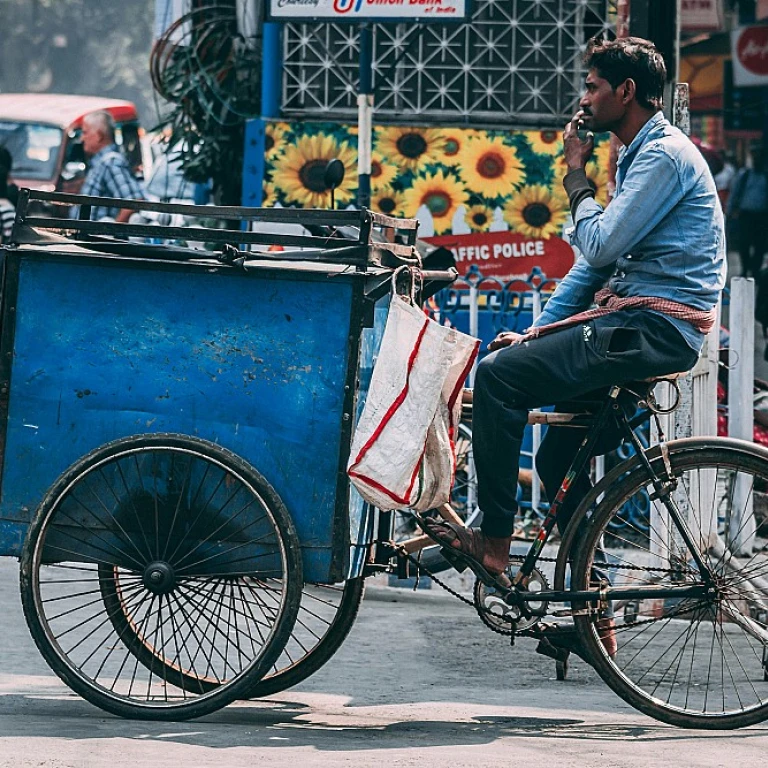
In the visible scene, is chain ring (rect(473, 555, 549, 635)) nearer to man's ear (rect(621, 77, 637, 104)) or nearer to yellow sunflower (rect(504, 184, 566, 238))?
man's ear (rect(621, 77, 637, 104))

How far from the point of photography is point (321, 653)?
4.77 meters

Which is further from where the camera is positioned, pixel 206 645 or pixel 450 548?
pixel 206 645

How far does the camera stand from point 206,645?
17.7ft

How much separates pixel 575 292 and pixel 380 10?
2841 millimetres

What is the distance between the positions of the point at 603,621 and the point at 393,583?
2479mm

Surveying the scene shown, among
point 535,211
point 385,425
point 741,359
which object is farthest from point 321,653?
point 535,211

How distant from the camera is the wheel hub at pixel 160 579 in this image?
4.38m

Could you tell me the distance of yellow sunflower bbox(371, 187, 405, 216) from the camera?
907 cm

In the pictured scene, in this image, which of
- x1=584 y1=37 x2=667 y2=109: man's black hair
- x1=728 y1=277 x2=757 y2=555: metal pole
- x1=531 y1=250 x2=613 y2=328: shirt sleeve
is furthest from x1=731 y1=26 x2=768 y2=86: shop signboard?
x1=584 y1=37 x2=667 y2=109: man's black hair

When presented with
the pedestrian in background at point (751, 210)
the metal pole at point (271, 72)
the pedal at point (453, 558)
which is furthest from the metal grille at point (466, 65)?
the pedestrian in background at point (751, 210)

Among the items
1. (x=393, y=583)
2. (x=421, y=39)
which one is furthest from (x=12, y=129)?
(x=393, y=583)

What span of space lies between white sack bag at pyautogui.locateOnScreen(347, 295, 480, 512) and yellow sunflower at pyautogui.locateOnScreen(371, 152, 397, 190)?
4.85 meters

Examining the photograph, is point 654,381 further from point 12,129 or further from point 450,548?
point 12,129

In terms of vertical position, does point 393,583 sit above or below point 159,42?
below
